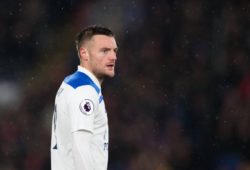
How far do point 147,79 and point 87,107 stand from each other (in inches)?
160

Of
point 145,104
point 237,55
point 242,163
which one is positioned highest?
point 237,55

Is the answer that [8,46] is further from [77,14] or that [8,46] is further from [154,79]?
[154,79]

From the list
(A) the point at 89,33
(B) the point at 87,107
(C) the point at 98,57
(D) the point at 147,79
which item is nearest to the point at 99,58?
(C) the point at 98,57

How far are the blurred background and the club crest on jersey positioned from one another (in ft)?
11.8

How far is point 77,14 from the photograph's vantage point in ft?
23.7

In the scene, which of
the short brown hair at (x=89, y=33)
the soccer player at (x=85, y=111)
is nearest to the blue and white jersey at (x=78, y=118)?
the soccer player at (x=85, y=111)

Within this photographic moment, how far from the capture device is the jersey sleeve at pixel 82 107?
3.03m

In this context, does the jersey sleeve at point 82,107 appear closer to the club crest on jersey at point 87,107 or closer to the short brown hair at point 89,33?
the club crest on jersey at point 87,107

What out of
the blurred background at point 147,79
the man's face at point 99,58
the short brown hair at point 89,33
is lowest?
the blurred background at point 147,79

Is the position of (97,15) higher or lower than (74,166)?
higher

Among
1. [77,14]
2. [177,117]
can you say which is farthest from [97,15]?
[177,117]

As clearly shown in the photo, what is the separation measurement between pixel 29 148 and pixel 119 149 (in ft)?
2.94

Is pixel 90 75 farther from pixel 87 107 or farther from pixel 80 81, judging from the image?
pixel 87 107

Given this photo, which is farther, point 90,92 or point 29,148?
point 29,148
